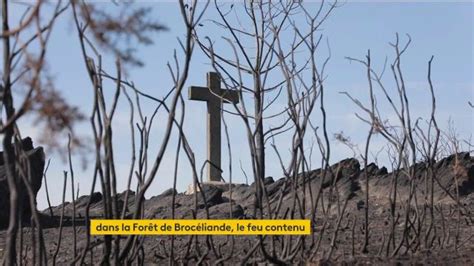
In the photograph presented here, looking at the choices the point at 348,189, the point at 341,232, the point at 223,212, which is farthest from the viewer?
the point at 348,189

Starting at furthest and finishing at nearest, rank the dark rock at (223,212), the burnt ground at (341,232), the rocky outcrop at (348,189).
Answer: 1. the rocky outcrop at (348,189)
2. the dark rock at (223,212)
3. the burnt ground at (341,232)

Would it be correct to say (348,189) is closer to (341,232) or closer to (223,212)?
(223,212)

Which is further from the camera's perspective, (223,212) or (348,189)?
(348,189)

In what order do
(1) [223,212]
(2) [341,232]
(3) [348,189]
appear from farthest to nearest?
(3) [348,189]
(1) [223,212]
(2) [341,232]

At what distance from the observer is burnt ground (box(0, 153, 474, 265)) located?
491 cm

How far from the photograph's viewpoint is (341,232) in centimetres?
642

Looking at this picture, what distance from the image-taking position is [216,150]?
12539 mm

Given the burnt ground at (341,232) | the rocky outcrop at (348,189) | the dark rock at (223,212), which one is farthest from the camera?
the rocky outcrop at (348,189)

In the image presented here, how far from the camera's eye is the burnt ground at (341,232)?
16.1 feet

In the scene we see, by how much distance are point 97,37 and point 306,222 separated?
2130mm

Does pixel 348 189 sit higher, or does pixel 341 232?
pixel 348 189

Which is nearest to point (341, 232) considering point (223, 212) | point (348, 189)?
point (223, 212)

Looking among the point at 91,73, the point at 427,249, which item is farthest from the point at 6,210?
the point at 91,73

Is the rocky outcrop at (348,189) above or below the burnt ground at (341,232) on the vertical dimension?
above
